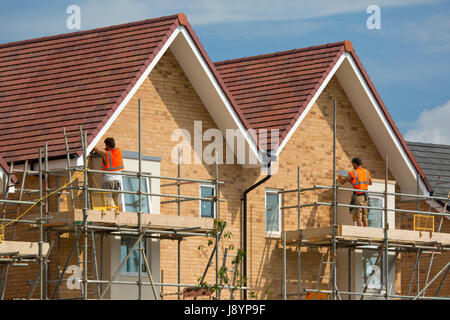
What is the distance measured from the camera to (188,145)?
99.1ft

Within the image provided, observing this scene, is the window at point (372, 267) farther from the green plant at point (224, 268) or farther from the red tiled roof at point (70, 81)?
the red tiled roof at point (70, 81)

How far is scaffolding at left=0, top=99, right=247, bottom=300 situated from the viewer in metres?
26.3

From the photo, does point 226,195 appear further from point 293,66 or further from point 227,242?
point 293,66

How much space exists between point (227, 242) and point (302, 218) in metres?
2.37

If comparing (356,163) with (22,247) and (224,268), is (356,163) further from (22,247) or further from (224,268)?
(22,247)

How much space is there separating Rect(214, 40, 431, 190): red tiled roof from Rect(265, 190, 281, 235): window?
Answer: 1.43 metres

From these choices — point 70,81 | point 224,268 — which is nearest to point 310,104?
point 224,268

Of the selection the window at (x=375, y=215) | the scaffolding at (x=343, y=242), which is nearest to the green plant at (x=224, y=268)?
the scaffolding at (x=343, y=242)

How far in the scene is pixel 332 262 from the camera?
31219 millimetres

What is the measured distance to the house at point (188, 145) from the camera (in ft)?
92.0

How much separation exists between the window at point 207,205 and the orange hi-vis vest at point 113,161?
3.57 m

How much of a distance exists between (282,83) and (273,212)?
3369 millimetres

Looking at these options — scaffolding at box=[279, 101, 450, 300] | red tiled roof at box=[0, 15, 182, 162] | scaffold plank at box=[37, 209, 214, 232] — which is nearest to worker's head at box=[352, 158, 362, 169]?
scaffolding at box=[279, 101, 450, 300]
